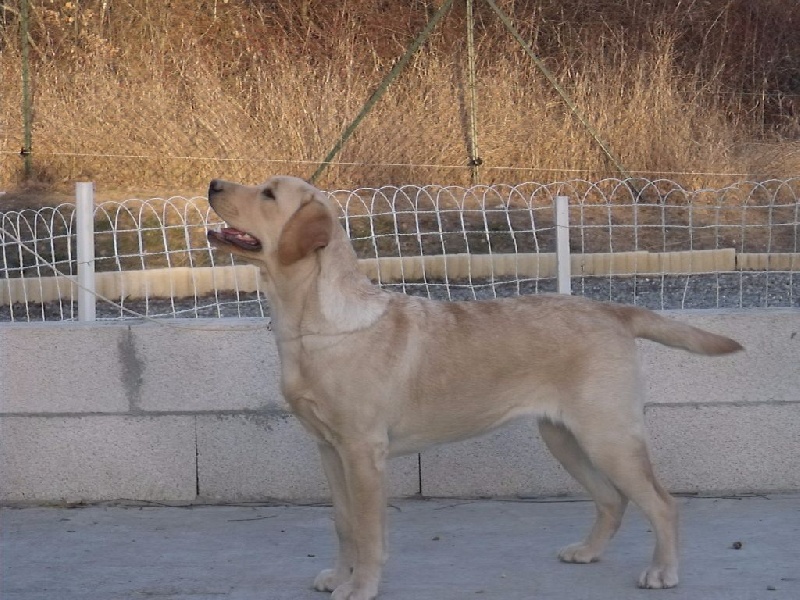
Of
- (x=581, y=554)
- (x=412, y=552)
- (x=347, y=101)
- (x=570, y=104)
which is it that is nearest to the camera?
(x=581, y=554)

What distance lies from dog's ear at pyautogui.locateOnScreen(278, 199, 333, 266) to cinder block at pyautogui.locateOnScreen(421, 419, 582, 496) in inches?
70.1

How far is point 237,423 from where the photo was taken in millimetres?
5703

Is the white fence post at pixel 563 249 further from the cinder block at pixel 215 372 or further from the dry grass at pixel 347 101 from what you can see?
the dry grass at pixel 347 101

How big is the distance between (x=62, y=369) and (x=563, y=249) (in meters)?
2.56

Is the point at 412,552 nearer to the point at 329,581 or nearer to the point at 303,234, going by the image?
the point at 329,581

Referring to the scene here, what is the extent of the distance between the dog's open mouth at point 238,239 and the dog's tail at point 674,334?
150cm

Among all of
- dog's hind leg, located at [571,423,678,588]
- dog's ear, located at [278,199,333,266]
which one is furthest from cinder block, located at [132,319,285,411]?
dog's hind leg, located at [571,423,678,588]

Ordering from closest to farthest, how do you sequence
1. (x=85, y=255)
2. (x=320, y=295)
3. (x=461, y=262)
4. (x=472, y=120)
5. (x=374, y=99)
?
(x=320, y=295), (x=85, y=255), (x=461, y=262), (x=374, y=99), (x=472, y=120)

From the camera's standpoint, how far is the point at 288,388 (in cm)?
433

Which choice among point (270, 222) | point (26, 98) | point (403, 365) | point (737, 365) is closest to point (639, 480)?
point (403, 365)

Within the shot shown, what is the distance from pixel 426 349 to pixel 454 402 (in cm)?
24

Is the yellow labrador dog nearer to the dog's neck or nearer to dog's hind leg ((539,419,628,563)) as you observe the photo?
the dog's neck

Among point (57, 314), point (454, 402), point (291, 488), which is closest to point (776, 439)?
point (454, 402)

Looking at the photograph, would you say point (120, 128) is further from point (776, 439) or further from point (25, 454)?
point (776, 439)
